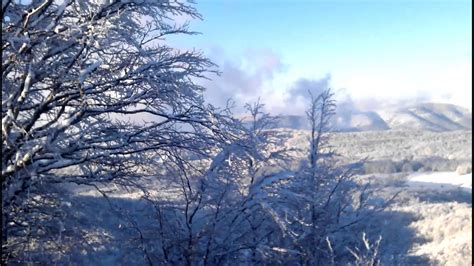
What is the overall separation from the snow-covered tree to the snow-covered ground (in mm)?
34392

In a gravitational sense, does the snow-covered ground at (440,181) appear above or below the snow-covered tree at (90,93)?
below

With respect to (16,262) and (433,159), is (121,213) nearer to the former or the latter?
(16,262)

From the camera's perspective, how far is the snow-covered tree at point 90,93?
18.1 feet

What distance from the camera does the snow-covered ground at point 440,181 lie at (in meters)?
38.5

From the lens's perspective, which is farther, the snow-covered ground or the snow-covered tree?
the snow-covered ground

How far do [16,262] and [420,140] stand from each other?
60.8 meters

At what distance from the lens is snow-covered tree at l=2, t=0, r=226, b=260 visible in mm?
5523

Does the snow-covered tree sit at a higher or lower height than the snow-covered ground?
higher

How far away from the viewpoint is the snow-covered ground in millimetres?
38450

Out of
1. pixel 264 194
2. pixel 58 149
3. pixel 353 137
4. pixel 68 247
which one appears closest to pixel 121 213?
pixel 68 247

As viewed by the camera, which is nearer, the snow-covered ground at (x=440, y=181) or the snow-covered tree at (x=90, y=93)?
the snow-covered tree at (x=90, y=93)

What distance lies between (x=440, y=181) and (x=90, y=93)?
39.4 metres

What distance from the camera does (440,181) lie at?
4084 cm

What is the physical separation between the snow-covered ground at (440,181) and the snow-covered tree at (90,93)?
113 ft
